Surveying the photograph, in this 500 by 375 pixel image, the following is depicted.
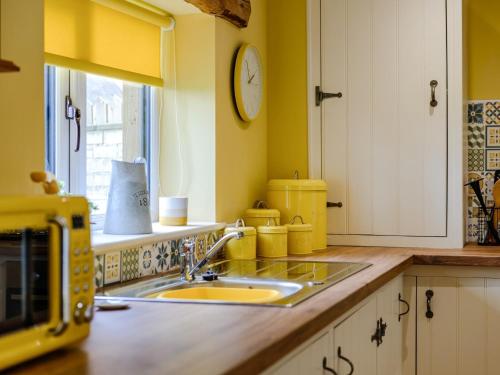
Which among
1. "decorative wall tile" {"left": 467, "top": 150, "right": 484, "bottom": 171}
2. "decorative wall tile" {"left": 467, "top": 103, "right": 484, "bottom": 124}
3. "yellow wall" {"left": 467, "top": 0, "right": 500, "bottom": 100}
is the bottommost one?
"decorative wall tile" {"left": 467, "top": 150, "right": 484, "bottom": 171}

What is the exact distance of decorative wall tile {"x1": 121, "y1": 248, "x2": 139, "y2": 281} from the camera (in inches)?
89.7

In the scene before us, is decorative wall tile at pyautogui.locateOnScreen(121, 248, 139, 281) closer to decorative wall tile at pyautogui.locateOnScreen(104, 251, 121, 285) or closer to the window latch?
decorative wall tile at pyautogui.locateOnScreen(104, 251, 121, 285)

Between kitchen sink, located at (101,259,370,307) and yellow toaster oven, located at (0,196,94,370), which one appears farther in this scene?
kitchen sink, located at (101,259,370,307)

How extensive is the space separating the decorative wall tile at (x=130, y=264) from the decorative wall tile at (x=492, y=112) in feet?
6.52

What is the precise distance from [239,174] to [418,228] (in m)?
0.87

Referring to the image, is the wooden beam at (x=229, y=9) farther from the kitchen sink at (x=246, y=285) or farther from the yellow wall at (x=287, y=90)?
the kitchen sink at (x=246, y=285)

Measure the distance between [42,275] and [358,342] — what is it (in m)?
1.27

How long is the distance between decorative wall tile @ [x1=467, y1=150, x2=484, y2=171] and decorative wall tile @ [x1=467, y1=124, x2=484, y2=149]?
29mm

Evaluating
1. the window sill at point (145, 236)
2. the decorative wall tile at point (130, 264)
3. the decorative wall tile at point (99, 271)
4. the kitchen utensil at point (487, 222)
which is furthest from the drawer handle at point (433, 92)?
the decorative wall tile at point (99, 271)

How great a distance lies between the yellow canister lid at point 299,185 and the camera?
10.7ft

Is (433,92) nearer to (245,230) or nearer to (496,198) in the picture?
(496,198)

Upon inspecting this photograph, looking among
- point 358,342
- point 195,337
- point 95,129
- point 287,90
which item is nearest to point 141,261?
point 95,129

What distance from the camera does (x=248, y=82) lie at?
128 inches

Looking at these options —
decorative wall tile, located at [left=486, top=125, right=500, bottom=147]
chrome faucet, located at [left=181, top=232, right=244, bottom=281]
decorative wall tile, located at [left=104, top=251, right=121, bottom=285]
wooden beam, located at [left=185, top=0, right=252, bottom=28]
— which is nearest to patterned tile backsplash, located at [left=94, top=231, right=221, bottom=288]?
decorative wall tile, located at [left=104, top=251, right=121, bottom=285]
